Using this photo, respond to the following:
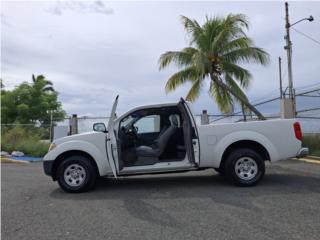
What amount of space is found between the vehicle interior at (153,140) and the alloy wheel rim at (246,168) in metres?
1.17

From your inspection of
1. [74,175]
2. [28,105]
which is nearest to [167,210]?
[74,175]

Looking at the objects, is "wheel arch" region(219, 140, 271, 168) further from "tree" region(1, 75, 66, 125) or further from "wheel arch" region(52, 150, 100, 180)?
"tree" region(1, 75, 66, 125)

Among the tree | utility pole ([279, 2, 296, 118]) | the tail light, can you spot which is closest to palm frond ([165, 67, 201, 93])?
utility pole ([279, 2, 296, 118])

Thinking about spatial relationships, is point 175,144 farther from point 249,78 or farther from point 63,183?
point 249,78

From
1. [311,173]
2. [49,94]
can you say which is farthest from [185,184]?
[49,94]

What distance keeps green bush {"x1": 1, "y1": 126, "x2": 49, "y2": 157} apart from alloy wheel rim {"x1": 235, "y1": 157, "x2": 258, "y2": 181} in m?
11.1

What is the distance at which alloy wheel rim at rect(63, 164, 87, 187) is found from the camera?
7.51 m

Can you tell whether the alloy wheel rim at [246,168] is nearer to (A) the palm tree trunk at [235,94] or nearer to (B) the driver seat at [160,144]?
(B) the driver seat at [160,144]

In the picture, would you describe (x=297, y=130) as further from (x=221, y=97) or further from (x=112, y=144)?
(x=221, y=97)

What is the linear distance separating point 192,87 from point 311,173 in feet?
29.9

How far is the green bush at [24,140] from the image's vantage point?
54.3ft

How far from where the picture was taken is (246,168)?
7598mm

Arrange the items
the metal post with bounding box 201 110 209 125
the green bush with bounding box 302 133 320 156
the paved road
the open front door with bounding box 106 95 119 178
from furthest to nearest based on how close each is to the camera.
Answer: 1. the metal post with bounding box 201 110 209 125
2. the green bush with bounding box 302 133 320 156
3. the open front door with bounding box 106 95 119 178
4. the paved road

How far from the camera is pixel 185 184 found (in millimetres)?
8117
